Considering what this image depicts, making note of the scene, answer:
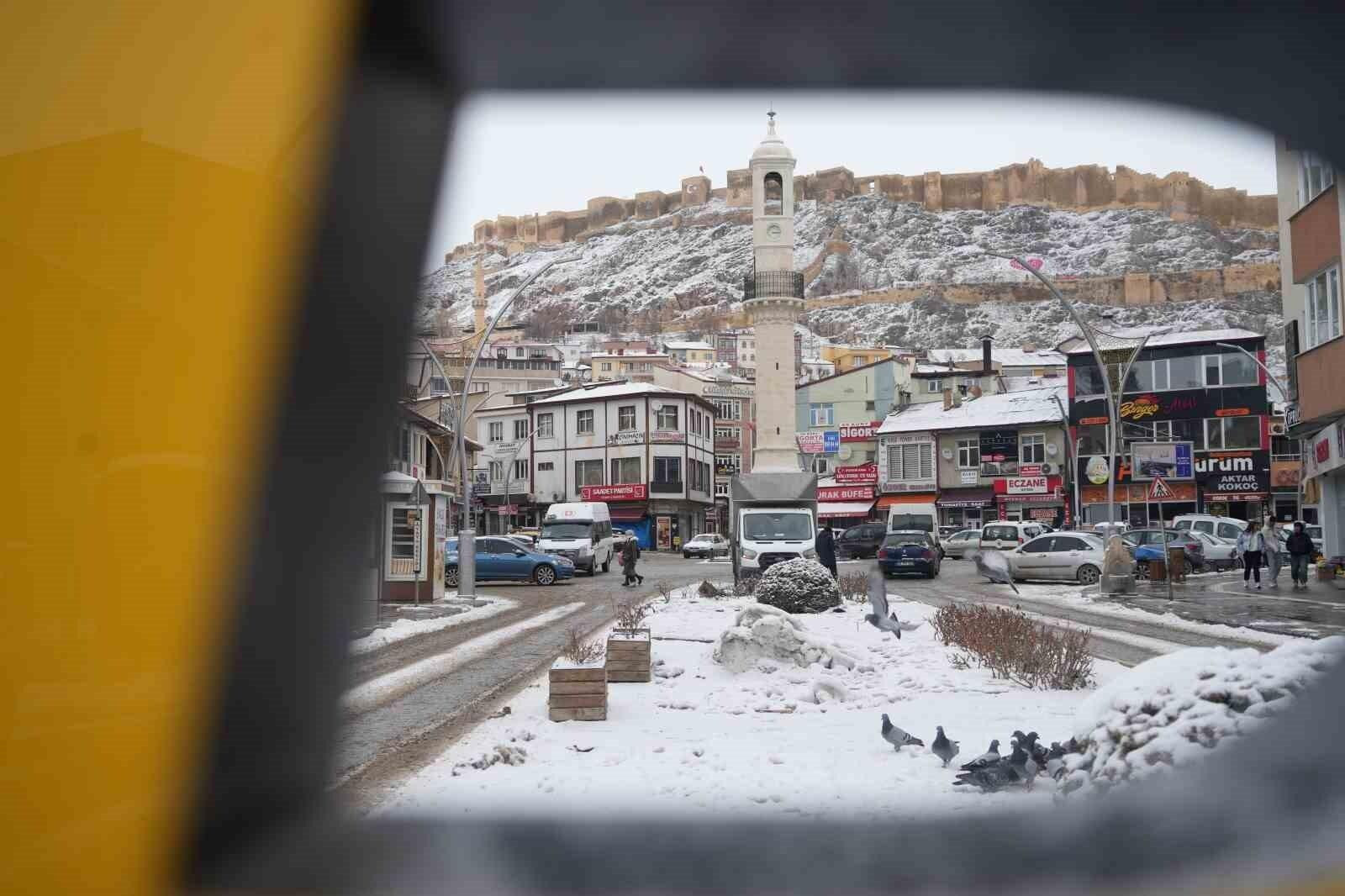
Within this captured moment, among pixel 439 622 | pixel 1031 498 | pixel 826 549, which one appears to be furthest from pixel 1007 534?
pixel 439 622

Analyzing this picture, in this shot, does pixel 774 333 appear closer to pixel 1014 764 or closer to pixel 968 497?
pixel 968 497

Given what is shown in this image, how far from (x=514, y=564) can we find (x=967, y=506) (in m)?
31.2

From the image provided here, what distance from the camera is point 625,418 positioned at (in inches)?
2554

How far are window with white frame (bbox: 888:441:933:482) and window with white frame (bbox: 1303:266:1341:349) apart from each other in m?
49.8

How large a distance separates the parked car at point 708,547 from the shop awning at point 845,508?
26.2 ft

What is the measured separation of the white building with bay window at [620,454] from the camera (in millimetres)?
64875

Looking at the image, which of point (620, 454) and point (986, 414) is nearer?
point (986, 414)

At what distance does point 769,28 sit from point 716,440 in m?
72.6

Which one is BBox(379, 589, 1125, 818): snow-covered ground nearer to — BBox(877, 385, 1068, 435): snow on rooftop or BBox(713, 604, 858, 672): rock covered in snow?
BBox(713, 604, 858, 672): rock covered in snow

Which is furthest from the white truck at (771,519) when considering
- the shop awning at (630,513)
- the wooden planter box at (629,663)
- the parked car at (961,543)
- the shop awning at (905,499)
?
the shop awning at (630,513)

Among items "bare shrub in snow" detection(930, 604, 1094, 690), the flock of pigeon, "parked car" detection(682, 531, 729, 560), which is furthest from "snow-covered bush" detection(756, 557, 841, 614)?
"parked car" detection(682, 531, 729, 560)

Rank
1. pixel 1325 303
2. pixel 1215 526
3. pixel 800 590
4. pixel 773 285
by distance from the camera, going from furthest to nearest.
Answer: pixel 773 285, pixel 1215 526, pixel 800 590, pixel 1325 303

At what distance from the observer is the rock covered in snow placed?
33.4ft

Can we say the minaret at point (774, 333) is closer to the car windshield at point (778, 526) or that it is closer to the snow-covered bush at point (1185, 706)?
the car windshield at point (778, 526)
